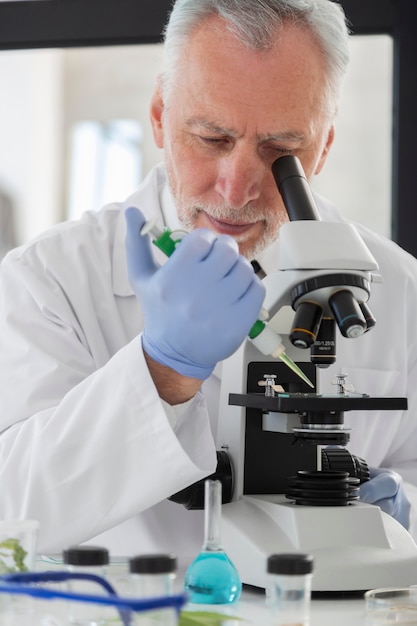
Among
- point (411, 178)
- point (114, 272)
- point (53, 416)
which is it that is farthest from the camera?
point (411, 178)

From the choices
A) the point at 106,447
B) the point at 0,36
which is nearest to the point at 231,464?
the point at 106,447

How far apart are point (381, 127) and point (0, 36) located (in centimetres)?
426

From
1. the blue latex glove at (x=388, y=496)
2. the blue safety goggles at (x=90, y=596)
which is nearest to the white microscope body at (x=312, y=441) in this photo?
the blue latex glove at (x=388, y=496)

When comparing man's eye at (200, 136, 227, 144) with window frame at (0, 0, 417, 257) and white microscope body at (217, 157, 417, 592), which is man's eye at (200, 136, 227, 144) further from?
window frame at (0, 0, 417, 257)

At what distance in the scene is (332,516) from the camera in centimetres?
157

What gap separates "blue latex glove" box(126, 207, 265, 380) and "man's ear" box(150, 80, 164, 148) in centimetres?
87

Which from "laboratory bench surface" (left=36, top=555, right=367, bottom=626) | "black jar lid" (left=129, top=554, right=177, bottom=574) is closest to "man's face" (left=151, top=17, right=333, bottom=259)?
"laboratory bench surface" (left=36, top=555, right=367, bottom=626)

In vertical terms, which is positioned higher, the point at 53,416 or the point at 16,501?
the point at 53,416

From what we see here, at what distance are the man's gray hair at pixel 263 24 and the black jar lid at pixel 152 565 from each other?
1408mm

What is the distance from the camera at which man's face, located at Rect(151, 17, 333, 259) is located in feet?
6.60

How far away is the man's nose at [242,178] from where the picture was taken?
2004 millimetres

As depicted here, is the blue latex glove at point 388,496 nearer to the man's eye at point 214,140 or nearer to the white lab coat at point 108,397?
the white lab coat at point 108,397

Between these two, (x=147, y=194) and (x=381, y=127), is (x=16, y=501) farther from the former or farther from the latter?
(x=381, y=127)

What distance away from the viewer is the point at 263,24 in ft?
6.77
